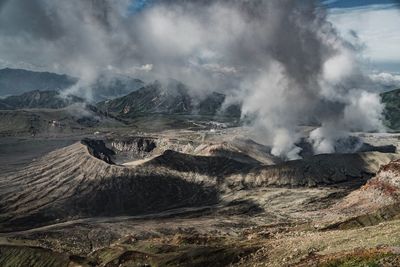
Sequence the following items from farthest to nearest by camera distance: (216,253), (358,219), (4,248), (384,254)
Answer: (4,248) → (358,219) → (216,253) → (384,254)

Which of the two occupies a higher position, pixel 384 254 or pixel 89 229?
pixel 384 254

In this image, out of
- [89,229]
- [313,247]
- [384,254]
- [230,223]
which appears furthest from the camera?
[230,223]

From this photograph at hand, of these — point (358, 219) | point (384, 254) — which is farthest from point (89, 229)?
point (384, 254)

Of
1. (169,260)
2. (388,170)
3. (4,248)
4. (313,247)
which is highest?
(388,170)

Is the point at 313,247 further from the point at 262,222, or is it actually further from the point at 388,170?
the point at 388,170

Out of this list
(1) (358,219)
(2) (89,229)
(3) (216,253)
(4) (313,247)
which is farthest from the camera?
(2) (89,229)

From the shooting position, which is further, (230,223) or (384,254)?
(230,223)

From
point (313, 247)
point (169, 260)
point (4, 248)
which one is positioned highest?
point (313, 247)

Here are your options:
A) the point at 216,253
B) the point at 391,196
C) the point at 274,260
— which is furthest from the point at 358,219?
the point at 391,196

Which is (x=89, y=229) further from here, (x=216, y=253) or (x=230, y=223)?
(x=216, y=253)
